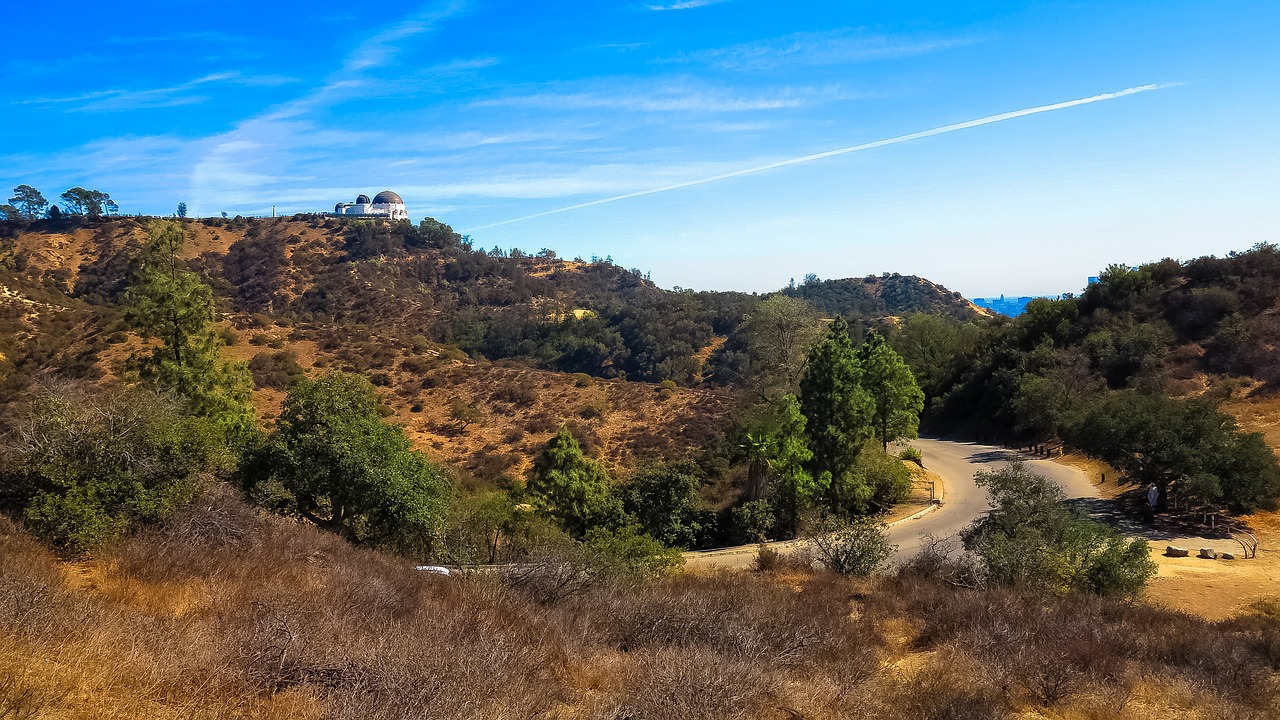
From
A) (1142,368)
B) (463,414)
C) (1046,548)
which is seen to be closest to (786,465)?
(1046,548)

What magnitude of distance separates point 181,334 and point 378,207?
385 feet

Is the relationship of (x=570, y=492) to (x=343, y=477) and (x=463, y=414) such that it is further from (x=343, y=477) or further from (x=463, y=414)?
(x=463, y=414)

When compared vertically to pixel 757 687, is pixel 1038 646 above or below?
below

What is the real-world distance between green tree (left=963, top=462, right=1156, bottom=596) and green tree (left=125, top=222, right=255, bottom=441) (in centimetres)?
1998

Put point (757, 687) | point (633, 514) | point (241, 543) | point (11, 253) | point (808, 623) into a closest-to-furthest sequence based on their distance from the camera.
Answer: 1. point (757, 687)
2. point (808, 623)
3. point (241, 543)
4. point (633, 514)
5. point (11, 253)

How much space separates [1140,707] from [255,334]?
4791 centimetres

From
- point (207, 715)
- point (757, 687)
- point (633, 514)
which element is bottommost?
point (633, 514)

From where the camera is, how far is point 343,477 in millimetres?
15477

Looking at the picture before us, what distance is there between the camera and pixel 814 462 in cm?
2609

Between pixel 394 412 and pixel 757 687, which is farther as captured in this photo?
pixel 394 412

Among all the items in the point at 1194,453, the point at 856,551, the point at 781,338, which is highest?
the point at 781,338

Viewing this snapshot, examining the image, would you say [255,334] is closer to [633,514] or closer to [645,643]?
[633,514]

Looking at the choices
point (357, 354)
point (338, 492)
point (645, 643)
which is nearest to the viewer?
point (645, 643)

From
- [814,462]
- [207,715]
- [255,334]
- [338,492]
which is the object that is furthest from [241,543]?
[255,334]
